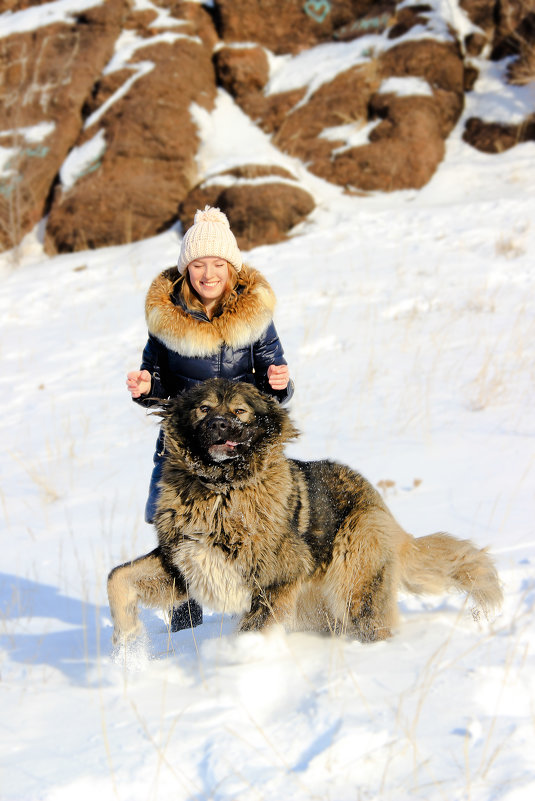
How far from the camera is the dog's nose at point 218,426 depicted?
2.74m

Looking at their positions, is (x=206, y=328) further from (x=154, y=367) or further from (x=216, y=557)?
(x=216, y=557)

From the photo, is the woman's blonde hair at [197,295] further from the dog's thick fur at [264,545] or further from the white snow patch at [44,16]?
the white snow patch at [44,16]

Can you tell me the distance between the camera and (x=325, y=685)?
91.7 inches

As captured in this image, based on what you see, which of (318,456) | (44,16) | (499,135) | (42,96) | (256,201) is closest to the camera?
(318,456)

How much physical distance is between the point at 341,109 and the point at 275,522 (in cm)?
1298

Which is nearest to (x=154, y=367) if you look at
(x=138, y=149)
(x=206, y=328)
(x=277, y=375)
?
(x=206, y=328)

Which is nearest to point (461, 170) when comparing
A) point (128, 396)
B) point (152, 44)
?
point (152, 44)

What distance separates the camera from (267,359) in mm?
3361

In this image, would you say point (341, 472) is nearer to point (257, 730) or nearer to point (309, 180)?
point (257, 730)

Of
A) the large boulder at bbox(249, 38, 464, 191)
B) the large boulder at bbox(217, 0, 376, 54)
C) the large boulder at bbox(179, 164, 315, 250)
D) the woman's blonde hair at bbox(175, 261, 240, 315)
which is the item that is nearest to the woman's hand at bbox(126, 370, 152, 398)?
the woman's blonde hair at bbox(175, 261, 240, 315)

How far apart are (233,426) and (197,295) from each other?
2.97 ft

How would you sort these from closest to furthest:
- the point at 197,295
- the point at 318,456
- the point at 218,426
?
the point at 218,426 < the point at 197,295 < the point at 318,456

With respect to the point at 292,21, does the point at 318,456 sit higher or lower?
lower

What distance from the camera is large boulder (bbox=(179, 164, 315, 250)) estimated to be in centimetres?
1148
